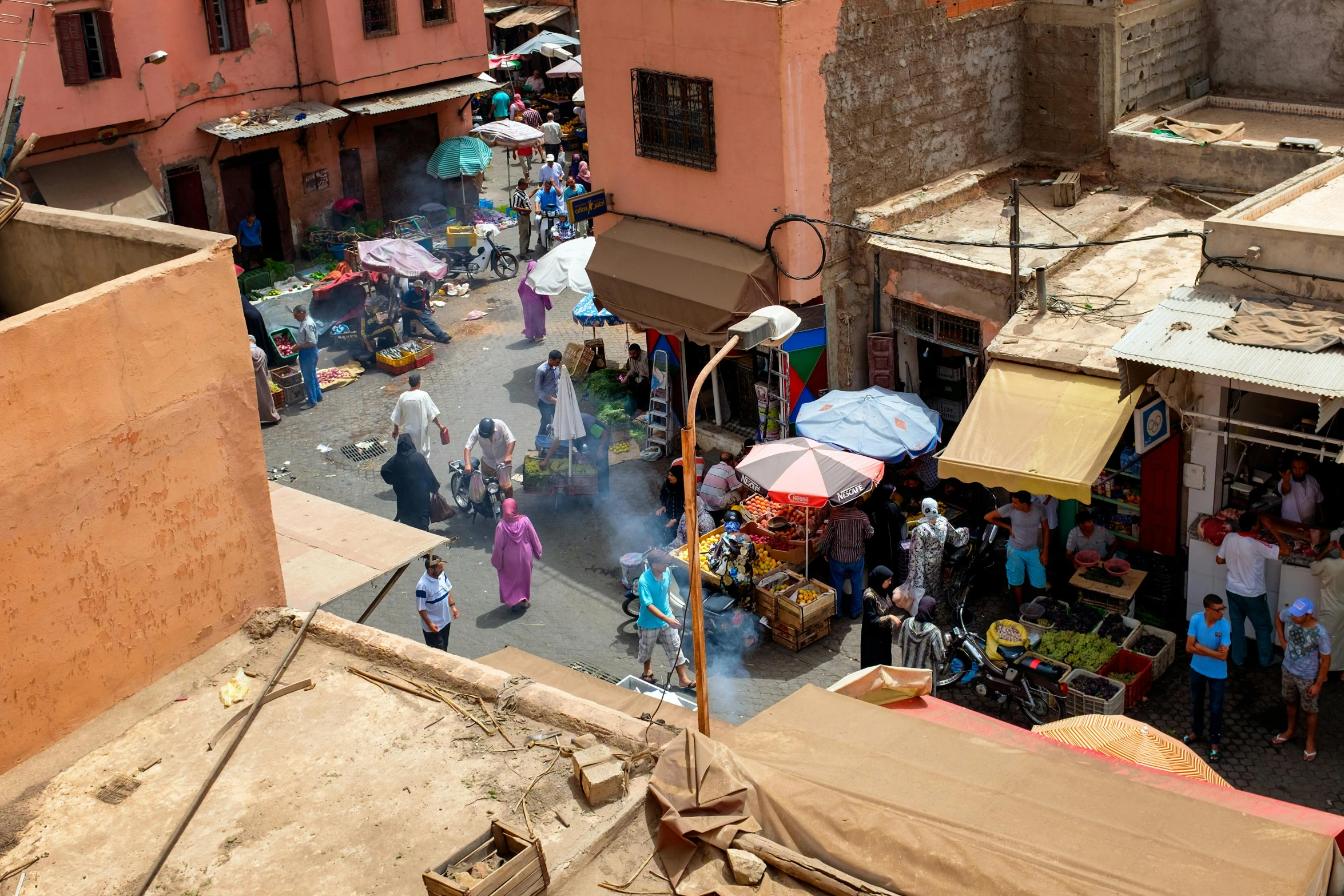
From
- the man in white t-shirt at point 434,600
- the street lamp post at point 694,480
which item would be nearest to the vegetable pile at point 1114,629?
the man in white t-shirt at point 434,600

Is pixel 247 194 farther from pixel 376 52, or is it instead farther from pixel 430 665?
pixel 430 665

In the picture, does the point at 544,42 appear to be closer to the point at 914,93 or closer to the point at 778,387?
the point at 914,93

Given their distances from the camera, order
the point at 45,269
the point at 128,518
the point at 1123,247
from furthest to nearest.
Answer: the point at 1123,247 → the point at 45,269 → the point at 128,518

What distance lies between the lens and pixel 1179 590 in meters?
13.2

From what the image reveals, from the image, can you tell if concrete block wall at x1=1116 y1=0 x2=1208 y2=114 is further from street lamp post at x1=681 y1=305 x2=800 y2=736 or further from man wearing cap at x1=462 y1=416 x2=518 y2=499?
street lamp post at x1=681 y1=305 x2=800 y2=736

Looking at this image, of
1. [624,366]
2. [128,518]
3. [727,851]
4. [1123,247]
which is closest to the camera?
[727,851]

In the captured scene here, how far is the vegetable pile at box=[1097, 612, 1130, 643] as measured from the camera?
491 inches

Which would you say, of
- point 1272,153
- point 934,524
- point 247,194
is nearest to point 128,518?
point 934,524

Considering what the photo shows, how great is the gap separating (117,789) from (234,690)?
91cm

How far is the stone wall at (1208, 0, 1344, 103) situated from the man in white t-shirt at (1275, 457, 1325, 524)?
7435 millimetres

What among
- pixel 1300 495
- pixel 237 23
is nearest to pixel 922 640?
pixel 1300 495

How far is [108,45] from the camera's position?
2177 cm

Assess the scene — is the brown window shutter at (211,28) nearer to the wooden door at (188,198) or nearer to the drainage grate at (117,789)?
the wooden door at (188,198)

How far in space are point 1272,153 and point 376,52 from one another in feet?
54.3
